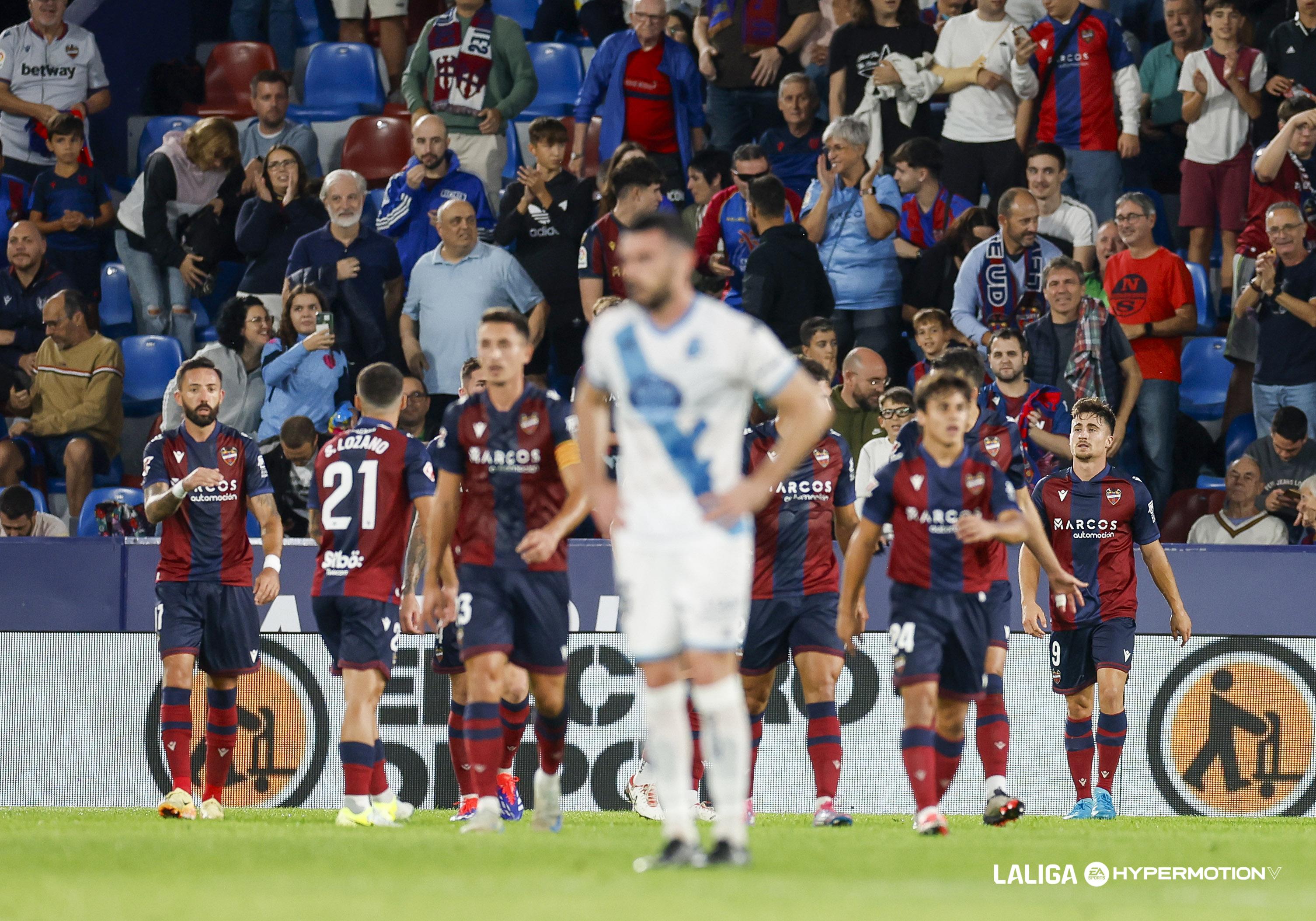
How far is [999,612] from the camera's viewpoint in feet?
30.4

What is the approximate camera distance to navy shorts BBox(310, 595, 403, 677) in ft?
29.1

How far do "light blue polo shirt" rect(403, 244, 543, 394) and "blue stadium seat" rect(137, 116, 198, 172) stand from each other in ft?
15.7

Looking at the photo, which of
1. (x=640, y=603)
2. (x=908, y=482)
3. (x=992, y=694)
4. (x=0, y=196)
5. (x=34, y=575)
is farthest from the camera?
(x=0, y=196)

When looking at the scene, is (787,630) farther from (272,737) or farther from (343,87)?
(343,87)

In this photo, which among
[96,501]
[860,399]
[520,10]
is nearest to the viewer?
[860,399]

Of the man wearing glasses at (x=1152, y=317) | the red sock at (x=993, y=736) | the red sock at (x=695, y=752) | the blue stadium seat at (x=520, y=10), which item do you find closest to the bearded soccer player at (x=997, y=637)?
the red sock at (x=993, y=736)

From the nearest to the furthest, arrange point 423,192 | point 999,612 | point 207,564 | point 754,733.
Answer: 1. point 999,612
2. point 754,733
3. point 207,564
4. point 423,192

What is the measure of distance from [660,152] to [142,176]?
4.50 meters

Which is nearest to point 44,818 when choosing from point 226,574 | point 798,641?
point 226,574

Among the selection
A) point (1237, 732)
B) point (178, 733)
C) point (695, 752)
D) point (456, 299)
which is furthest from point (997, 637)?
point (456, 299)

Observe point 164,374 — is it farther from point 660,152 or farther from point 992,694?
point 992,694

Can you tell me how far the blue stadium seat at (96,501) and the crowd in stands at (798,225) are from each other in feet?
1.37

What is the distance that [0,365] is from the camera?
14.6m

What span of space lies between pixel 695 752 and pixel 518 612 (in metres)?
2.66
